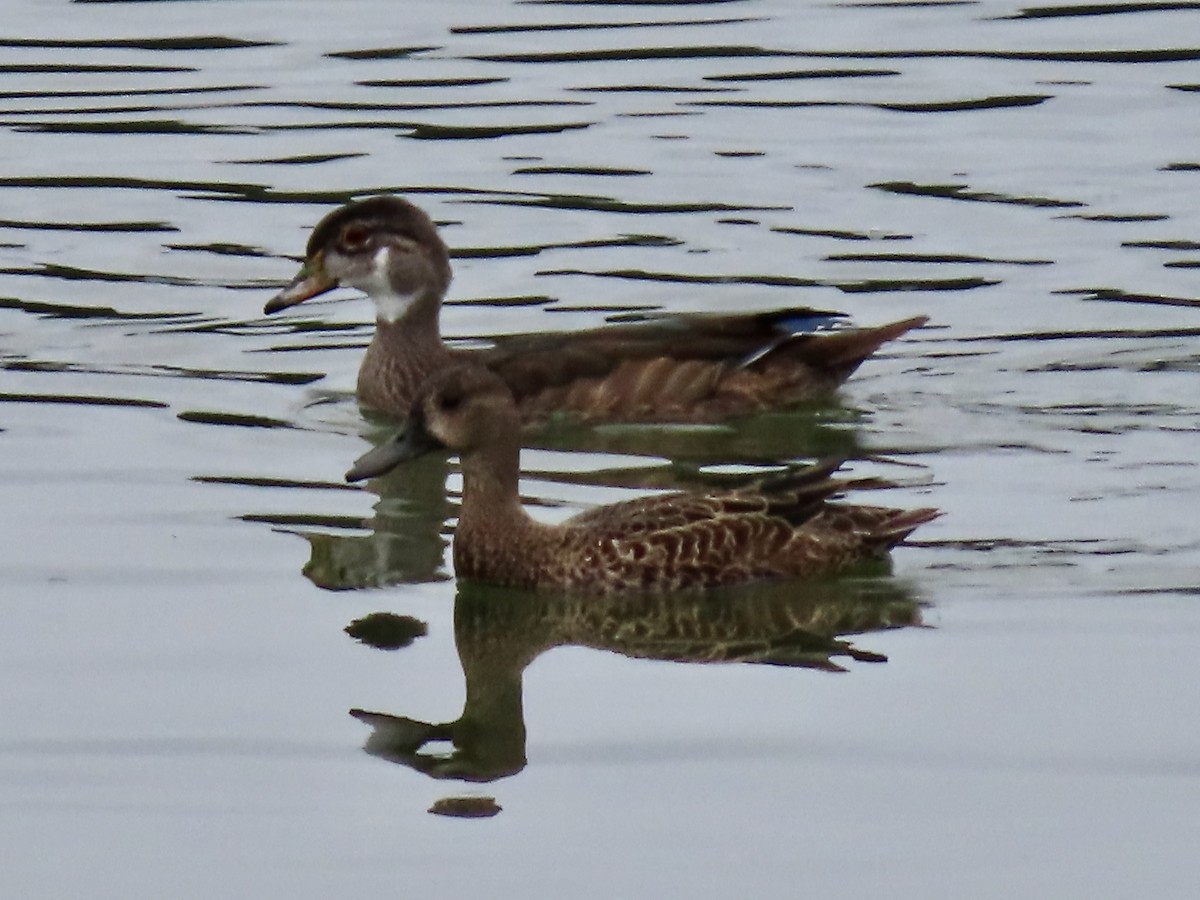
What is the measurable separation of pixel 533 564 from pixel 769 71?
10.2 m

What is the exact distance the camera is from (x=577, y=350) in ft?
50.4

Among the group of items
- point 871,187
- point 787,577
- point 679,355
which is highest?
point 871,187

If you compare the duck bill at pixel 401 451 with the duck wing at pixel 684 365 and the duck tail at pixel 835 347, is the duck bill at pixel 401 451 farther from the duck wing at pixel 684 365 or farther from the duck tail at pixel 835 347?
the duck tail at pixel 835 347

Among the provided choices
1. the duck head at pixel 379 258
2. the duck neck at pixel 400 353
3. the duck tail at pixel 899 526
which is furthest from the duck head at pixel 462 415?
the duck head at pixel 379 258

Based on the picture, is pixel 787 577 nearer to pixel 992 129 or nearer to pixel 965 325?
pixel 965 325

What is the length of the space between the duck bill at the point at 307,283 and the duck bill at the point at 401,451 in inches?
137

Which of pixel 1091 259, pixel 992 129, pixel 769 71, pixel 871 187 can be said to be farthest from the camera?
pixel 769 71

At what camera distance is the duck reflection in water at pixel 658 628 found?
1151 cm

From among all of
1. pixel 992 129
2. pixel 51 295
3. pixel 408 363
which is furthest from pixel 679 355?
pixel 992 129

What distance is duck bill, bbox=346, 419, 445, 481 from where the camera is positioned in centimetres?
1279

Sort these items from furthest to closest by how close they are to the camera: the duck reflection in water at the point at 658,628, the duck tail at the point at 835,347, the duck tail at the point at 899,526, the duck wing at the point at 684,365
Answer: the duck tail at the point at 835,347
the duck wing at the point at 684,365
the duck tail at the point at 899,526
the duck reflection in water at the point at 658,628

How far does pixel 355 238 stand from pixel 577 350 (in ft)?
4.90

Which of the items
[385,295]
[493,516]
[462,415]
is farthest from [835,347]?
[493,516]

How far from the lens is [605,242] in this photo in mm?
18219
